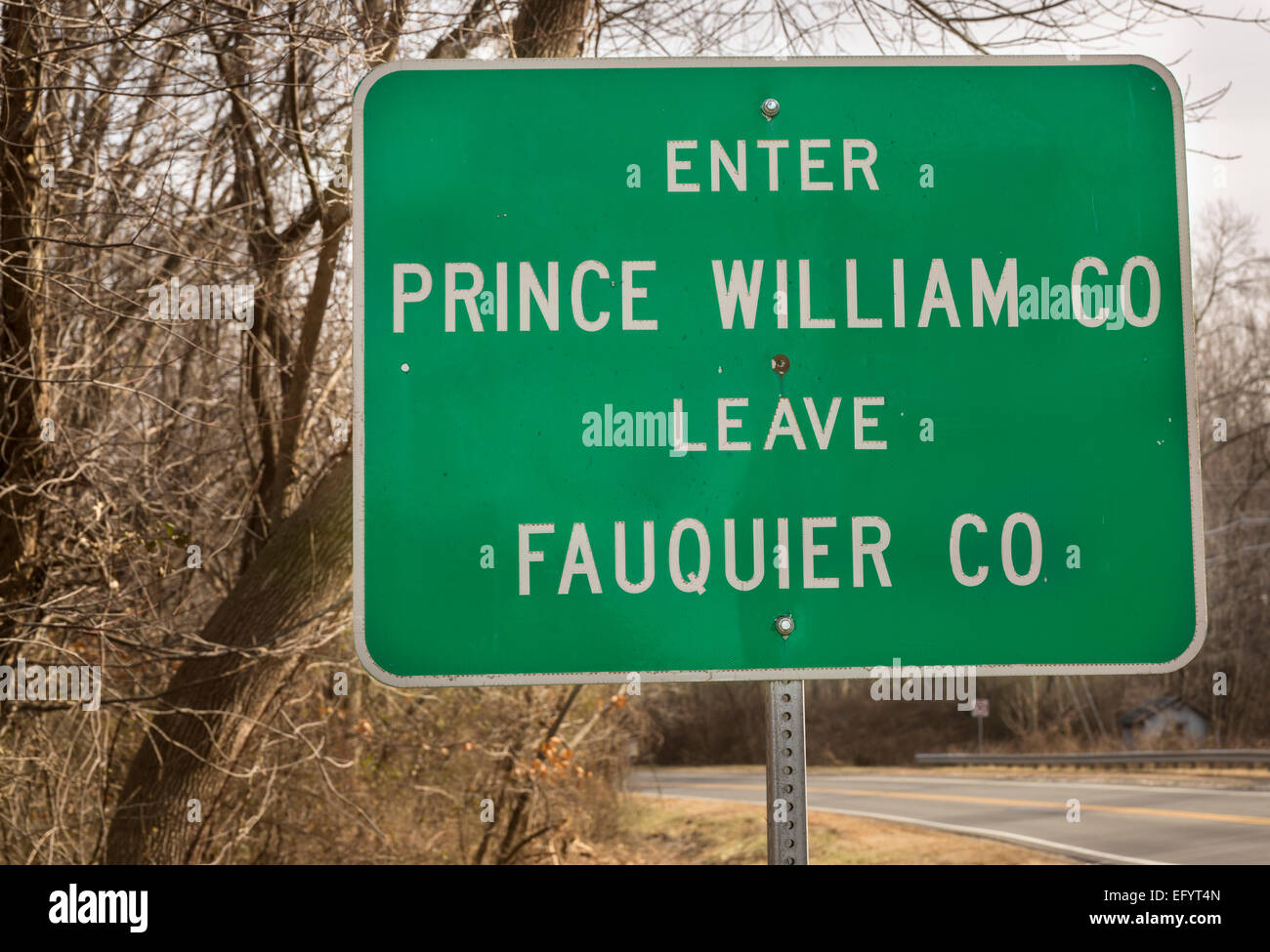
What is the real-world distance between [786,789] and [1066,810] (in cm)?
1611

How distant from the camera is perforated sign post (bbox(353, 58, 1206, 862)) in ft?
6.04

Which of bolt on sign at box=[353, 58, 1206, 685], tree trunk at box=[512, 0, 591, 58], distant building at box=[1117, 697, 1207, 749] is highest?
tree trunk at box=[512, 0, 591, 58]

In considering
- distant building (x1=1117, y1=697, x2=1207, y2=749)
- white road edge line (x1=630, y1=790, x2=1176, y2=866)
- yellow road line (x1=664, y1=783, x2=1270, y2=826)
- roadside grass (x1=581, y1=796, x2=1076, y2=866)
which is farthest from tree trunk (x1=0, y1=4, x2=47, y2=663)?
distant building (x1=1117, y1=697, x2=1207, y2=749)

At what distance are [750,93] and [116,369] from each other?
5402 mm

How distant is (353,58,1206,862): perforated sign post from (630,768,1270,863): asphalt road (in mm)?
10089

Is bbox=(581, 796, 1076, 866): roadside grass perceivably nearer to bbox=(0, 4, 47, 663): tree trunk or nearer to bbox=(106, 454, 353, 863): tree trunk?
bbox=(106, 454, 353, 863): tree trunk

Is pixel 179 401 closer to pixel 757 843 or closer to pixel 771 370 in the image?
pixel 771 370

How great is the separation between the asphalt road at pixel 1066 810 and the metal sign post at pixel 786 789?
402 inches

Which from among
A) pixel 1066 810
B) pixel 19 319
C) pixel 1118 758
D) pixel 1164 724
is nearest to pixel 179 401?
pixel 19 319

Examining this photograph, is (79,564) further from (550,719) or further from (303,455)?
(550,719)

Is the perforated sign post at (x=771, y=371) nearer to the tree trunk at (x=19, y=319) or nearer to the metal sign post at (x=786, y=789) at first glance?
the metal sign post at (x=786, y=789)

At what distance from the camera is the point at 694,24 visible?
689 cm

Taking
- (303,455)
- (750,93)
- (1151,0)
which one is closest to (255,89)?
(303,455)

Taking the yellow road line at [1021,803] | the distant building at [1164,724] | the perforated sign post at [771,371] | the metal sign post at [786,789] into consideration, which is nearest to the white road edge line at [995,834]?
the yellow road line at [1021,803]
